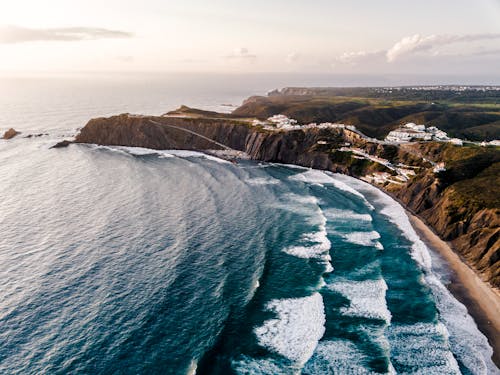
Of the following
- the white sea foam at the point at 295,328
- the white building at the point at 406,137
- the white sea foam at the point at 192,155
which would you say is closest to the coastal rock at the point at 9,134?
the white sea foam at the point at 192,155

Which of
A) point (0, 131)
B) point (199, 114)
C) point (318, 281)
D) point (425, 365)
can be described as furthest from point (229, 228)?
point (0, 131)

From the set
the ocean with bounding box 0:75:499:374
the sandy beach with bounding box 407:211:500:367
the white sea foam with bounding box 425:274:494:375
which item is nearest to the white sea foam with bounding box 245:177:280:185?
the ocean with bounding box 0:75:499:374

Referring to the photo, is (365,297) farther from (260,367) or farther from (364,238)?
(364,238)

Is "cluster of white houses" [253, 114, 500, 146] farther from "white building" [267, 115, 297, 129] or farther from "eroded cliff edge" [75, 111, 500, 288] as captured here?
"eroded cliff edge" [75, 111, 500, 288]

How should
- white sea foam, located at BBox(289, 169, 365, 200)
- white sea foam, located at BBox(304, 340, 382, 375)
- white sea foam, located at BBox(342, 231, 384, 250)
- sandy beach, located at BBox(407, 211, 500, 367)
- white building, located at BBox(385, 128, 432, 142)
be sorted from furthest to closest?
white building, located at BBox(385, 128, 432, 142)
white sea foam, located at BBox(289, 169, 365, 200)
white sea foam, located at BBox(342, 231, 384, 250)
sandy beach, located at BBox(407, 211, 500, 367)
white sea foam, located at BBox(304, 340, 382, 375)

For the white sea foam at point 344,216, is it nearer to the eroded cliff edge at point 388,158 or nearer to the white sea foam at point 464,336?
the eroded cliff edge at point 388,158
